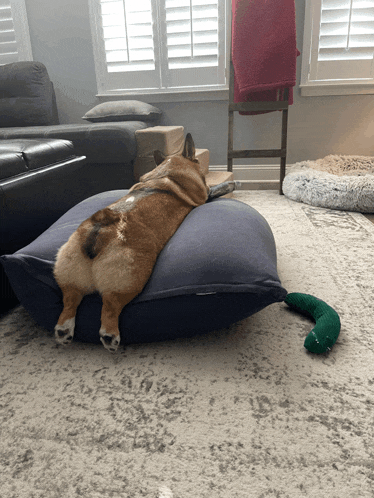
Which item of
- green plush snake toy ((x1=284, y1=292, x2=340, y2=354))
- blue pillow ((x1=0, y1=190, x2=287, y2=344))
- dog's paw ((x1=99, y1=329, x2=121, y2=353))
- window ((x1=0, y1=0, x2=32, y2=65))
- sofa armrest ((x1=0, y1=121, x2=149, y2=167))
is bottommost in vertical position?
green plush snake toy ((x1=284, y1=292, x2=340, y2=354))

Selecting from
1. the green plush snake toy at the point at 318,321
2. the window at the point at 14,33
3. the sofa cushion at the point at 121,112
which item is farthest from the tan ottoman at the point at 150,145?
the window at the point at 14,33

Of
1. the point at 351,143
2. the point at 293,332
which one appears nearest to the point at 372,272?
the point at 293,332

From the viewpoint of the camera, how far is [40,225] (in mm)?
1473

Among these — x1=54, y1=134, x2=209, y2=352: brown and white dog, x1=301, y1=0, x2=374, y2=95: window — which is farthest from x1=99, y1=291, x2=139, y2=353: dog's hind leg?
x1=301, y1=0, x2=374, y2=95: window

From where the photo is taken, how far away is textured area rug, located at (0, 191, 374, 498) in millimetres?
665

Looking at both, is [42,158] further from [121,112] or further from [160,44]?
[160,44]

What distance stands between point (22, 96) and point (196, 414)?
290 cm

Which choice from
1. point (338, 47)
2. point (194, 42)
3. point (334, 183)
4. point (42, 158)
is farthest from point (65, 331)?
point (338, 47)

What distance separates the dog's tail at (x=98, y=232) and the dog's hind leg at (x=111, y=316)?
0.41 ft

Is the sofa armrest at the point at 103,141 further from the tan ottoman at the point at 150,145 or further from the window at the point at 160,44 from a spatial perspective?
the window at the point at 160,44

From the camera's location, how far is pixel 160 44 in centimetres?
297

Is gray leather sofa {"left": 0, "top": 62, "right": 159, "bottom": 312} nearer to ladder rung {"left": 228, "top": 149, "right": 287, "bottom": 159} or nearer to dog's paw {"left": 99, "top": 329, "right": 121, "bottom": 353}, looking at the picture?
dog's paw {"left": 99, "top": 329, "right": 121, "bottom": 353}

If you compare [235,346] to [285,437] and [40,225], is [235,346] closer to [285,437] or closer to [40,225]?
[285,437]

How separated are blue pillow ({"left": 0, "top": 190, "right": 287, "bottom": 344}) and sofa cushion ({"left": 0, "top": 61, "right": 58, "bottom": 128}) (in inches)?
85.3
